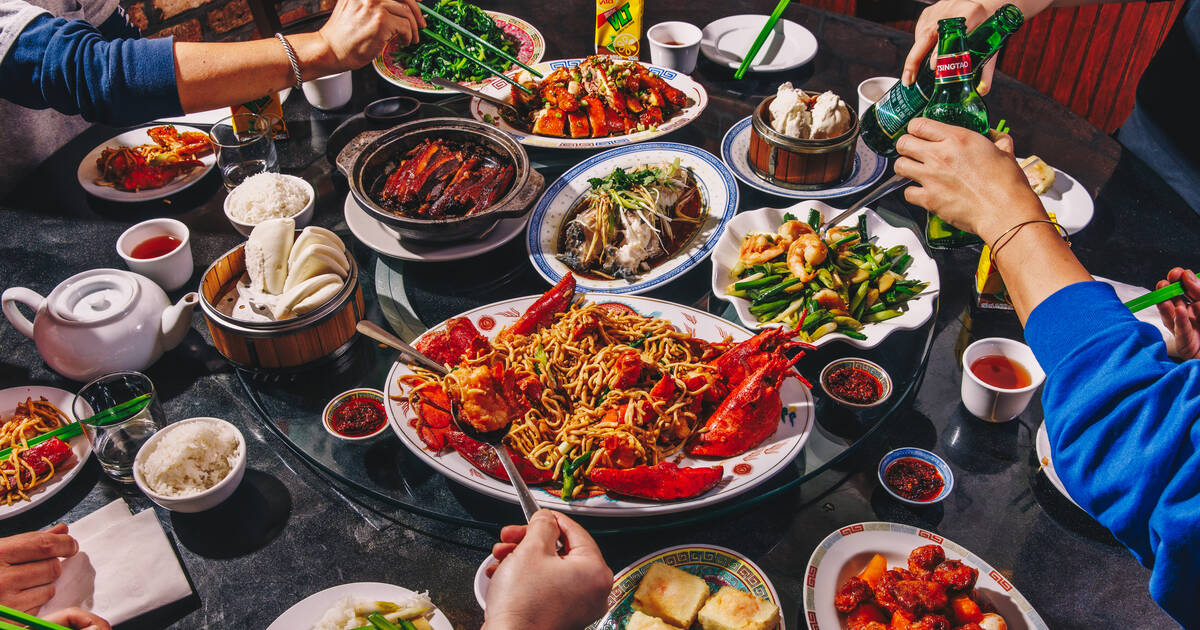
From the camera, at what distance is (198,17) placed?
6633 mm

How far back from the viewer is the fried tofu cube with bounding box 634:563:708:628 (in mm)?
2064

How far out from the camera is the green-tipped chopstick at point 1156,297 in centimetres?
237

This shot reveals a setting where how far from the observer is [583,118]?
4039mm

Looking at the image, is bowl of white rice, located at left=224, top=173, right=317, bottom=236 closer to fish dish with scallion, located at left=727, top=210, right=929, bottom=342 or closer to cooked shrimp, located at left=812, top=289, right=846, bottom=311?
fish dish with scallion, located at left=727, top=210, right=929, bottom=342

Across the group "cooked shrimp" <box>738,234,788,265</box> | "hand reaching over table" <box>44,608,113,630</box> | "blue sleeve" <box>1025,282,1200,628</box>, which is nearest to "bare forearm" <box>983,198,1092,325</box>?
"blue sleeve" <box>1025,282,1200,628</box>

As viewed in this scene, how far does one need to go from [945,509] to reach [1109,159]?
8.23 feet

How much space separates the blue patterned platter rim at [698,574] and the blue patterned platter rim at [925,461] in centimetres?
57

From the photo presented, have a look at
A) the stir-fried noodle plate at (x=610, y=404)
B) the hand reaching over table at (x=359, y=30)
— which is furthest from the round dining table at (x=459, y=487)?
the hand reaching over table at (x=359, y=30)

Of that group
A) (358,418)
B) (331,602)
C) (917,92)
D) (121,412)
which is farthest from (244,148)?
→ (917,92)

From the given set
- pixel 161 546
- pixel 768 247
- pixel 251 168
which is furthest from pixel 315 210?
pixel 768 247

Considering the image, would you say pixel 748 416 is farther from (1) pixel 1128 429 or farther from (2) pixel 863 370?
(1) pixel 1128 429

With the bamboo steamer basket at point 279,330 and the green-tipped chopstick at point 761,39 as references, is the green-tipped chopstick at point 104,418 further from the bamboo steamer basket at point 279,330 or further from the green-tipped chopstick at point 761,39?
the green-tipped chopstick at point 761,39

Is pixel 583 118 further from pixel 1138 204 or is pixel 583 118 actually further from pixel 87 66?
pixel 1138 204

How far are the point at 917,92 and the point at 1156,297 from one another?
3.71 ft
